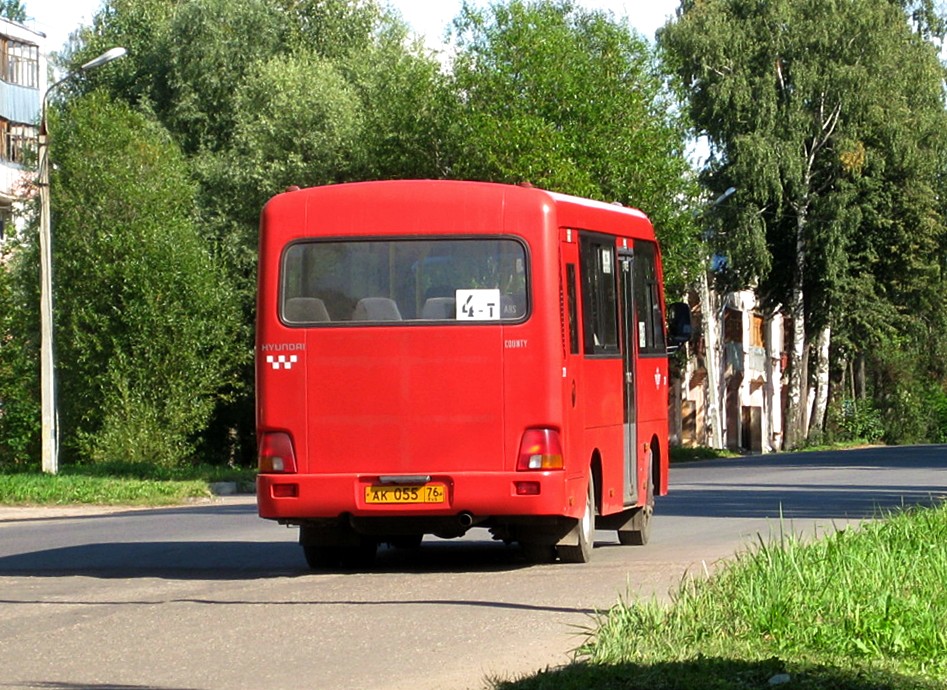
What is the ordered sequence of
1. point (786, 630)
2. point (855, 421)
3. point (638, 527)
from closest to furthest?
point (786, 630), point (638, 527), point (855, 421)

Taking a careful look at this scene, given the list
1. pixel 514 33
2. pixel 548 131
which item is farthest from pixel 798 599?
pixel 514 33

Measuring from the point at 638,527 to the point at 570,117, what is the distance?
1283 inches

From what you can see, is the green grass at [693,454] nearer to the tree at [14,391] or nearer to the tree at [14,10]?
the tree at [14,391]

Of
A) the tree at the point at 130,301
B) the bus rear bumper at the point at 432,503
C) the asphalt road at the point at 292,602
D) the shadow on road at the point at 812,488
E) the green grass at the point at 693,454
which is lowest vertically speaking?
the asphalt road at the point at 292,602

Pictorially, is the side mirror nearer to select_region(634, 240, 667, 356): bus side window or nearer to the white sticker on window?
select_region(634, 240, 667, 356): bus side window

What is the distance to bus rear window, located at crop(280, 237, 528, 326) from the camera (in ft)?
48.9

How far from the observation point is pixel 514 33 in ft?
→ 165

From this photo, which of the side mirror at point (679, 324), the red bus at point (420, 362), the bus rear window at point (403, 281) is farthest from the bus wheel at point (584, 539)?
the side mirror at point (679, 324)

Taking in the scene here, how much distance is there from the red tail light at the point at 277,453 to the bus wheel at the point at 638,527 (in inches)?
166

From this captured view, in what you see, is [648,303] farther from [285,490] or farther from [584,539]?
[285,490]

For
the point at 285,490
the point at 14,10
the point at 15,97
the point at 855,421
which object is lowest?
the point at 285,490

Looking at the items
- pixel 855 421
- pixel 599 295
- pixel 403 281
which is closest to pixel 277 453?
pixel 403 281

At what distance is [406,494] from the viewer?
14727 mm

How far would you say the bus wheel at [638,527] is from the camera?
17938 mm
